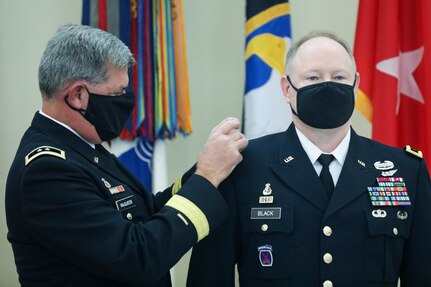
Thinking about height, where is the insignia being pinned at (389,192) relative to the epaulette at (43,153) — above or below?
below

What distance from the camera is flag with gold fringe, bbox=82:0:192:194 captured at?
8.41 ft

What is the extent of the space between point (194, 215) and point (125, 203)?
213 millimetres

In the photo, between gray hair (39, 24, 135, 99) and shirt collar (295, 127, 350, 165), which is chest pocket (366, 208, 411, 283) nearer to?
shirt collar (295, 127, 350, 165)

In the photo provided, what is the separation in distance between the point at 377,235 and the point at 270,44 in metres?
1.47

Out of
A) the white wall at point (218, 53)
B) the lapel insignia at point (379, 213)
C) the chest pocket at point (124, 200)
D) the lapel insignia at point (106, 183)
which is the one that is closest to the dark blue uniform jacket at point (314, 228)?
the lapel insignia at point (379, 213)

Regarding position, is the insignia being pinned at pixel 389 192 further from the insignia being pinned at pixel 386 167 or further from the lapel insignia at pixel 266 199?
the lapel insignia at pixel 266 199

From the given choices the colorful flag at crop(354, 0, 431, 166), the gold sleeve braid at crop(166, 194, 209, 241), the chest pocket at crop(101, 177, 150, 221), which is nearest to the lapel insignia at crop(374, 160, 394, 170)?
the gold sleeve braid at crop(166, 194, 209, 241)

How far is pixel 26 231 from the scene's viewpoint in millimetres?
1407

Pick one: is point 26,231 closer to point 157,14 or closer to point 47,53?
point 47,53

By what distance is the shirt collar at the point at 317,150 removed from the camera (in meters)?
1.61

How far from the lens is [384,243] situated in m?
1.53

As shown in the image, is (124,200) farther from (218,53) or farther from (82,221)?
(218,53)

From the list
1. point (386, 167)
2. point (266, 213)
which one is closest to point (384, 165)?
point (386, 167)

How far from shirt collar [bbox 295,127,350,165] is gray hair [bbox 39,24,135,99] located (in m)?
0.59
